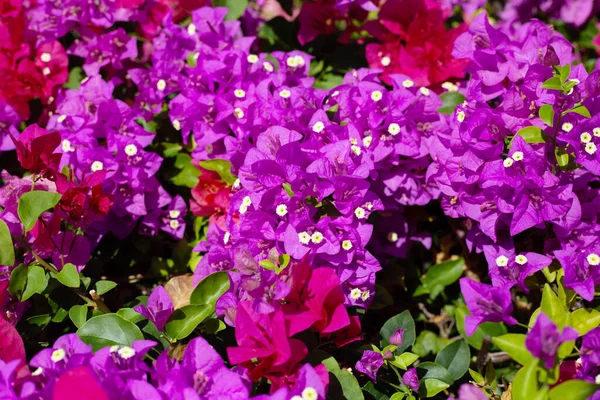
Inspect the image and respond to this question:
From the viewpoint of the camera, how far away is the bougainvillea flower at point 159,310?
1496mm

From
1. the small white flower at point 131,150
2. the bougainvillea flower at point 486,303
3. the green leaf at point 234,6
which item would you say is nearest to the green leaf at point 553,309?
the bougainvillea flower at point 486,303

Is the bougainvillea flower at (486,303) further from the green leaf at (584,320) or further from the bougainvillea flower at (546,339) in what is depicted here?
the bougainvillea flower at (546,339)

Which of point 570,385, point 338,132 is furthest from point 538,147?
point 570,385

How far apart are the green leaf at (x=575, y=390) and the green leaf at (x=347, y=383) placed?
44cm

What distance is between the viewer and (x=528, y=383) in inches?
46.8

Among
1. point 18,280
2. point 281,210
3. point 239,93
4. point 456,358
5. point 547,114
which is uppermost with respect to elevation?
point 547,114

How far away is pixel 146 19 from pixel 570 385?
1.92 metres

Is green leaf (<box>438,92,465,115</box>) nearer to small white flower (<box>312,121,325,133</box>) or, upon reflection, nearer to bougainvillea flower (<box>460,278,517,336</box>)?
small white flower (<box>312,121,325,133</box>)

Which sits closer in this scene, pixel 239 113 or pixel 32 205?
pixel 32 205

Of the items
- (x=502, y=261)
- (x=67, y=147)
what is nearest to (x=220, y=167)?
(x=67, y=147)

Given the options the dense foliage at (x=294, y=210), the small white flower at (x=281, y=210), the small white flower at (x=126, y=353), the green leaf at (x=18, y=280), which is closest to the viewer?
the small white flower at (x=126, y=353)

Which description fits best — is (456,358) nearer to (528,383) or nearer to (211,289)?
(528,383)

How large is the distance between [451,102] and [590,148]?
606 mm

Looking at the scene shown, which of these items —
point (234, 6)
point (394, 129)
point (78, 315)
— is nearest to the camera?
point (78, 315)
